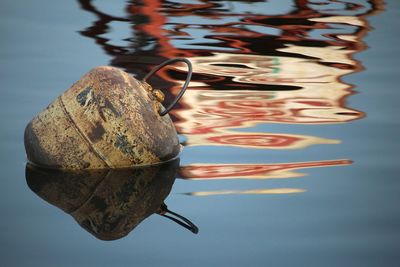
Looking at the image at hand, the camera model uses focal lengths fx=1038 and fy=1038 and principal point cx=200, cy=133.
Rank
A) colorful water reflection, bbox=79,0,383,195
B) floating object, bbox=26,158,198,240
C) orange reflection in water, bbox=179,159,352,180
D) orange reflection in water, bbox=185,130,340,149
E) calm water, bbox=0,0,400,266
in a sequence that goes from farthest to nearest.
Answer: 1. colorful water reflection, bbox=79,0,383,195
2. orange reflection in water, bbox=185,130,340,149
3. orange reflection in water, bbox=179,159,352,180
4. floating object, bbox=26,158,198,240
5. calm water, bbox=0,0,400,266

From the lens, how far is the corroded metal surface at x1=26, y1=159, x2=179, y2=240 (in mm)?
6711

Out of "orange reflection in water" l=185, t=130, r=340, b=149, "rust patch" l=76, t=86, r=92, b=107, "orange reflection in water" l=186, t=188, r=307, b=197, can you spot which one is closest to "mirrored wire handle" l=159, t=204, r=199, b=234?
"orange reflection in water" l=186, t=188, r=307, b=197

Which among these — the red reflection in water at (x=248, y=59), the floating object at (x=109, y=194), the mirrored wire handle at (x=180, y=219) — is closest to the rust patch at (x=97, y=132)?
the floating object at (x=109, y=194)

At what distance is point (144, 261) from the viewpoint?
6.03 meters

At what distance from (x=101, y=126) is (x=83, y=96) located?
0.26 metres

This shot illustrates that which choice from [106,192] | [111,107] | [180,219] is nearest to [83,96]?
[111,107]

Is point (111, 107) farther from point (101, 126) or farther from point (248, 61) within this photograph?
point (248, 61)

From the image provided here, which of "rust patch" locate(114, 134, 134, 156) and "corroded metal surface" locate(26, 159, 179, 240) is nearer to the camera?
"corroded metal surface" locate(26, 159, 179, 240)

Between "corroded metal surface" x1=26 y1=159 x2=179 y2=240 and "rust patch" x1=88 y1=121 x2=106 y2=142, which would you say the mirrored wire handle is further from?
"rust patch" x1=88 y1=121 x2=106 y2=142

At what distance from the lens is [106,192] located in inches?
280

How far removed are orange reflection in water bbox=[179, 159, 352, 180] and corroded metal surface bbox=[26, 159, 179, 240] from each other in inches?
6.7

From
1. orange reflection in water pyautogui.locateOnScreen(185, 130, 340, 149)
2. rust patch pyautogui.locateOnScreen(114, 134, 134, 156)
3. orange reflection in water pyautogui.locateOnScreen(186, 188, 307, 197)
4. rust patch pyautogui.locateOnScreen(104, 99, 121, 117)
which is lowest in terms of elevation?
orange reflection in water pyautogui.locateOnScreen(185, 130, 340, 149)

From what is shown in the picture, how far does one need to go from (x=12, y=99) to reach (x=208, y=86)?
1.93 metres

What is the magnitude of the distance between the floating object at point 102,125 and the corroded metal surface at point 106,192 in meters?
0.08
